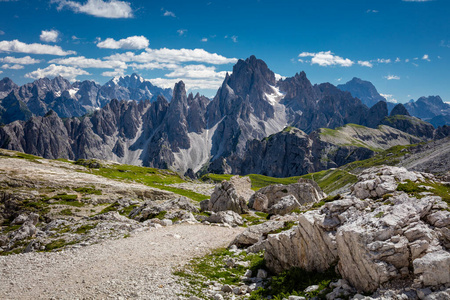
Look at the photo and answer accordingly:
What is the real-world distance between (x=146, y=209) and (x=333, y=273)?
39.6 m

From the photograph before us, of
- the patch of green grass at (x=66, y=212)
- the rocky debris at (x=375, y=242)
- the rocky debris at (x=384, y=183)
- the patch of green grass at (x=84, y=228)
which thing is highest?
the rocky debris at (x=384, y=183)

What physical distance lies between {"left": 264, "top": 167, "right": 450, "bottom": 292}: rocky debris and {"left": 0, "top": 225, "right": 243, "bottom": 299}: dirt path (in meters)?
9.70

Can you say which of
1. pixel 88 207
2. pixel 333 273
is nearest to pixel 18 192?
pixel 88 207

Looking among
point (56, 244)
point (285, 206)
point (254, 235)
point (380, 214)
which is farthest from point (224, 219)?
point (380, 214)

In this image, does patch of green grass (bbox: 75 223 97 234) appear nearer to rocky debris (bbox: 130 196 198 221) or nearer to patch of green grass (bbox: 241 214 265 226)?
rocky debris (bbox: 130 196 198 221)

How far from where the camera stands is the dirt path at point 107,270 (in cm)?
1908

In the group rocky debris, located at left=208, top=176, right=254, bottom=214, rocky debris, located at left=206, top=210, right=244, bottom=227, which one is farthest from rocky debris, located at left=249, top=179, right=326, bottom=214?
rocky debris, located at left=206, top=210, right=244, bottom=227

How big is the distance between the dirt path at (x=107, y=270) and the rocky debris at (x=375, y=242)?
9.70 meters

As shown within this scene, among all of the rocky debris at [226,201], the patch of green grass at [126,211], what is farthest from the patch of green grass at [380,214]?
the patch of green grass at [126,211]

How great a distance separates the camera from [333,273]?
61.2 feet

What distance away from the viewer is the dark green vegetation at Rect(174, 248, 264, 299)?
Answer: 21.5m

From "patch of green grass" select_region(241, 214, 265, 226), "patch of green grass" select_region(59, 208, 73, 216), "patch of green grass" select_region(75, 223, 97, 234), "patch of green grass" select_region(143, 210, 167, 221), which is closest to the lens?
"patch of green grass" select_region(75, 223, 97, 234)

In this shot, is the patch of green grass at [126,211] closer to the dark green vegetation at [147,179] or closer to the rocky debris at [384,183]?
the dark green vegetation at [147,179]

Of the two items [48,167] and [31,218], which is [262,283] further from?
[48,167]
